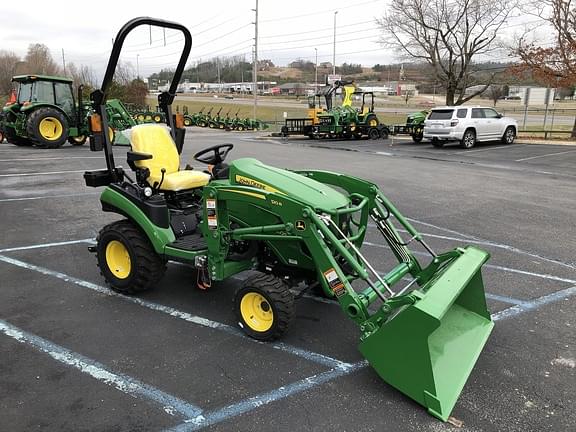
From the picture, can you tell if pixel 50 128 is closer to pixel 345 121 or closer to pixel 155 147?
pixel 345 121

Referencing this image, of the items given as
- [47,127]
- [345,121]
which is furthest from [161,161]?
[345,121]

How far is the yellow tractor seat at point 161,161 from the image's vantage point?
15.2 ft

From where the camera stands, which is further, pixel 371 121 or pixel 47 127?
pixel 371 121

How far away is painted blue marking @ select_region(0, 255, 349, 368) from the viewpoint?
11.2 feet

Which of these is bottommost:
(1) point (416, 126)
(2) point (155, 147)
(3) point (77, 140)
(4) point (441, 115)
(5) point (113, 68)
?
(3) point (77, 140)

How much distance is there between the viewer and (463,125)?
1911cm

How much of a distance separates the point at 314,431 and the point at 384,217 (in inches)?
77.0

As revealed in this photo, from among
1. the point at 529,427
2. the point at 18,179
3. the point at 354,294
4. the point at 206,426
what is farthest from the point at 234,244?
the point at 18,179

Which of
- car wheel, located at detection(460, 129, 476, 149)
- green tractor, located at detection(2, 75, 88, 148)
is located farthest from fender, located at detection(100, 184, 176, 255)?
car wheel, located at detection(460, 129, 476, 149)

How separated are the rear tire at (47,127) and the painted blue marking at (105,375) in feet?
47.0

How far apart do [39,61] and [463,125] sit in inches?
2261

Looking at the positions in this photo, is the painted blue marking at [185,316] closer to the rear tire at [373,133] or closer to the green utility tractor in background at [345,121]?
the green utility tractor in background at [345,121]

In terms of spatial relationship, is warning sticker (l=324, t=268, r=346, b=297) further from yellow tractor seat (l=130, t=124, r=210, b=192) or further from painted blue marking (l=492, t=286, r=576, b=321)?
yellow tractor seat (l=130, t=124, r=210, b=192)

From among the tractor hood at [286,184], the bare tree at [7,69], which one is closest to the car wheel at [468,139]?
the tractor hood at [286,184]
